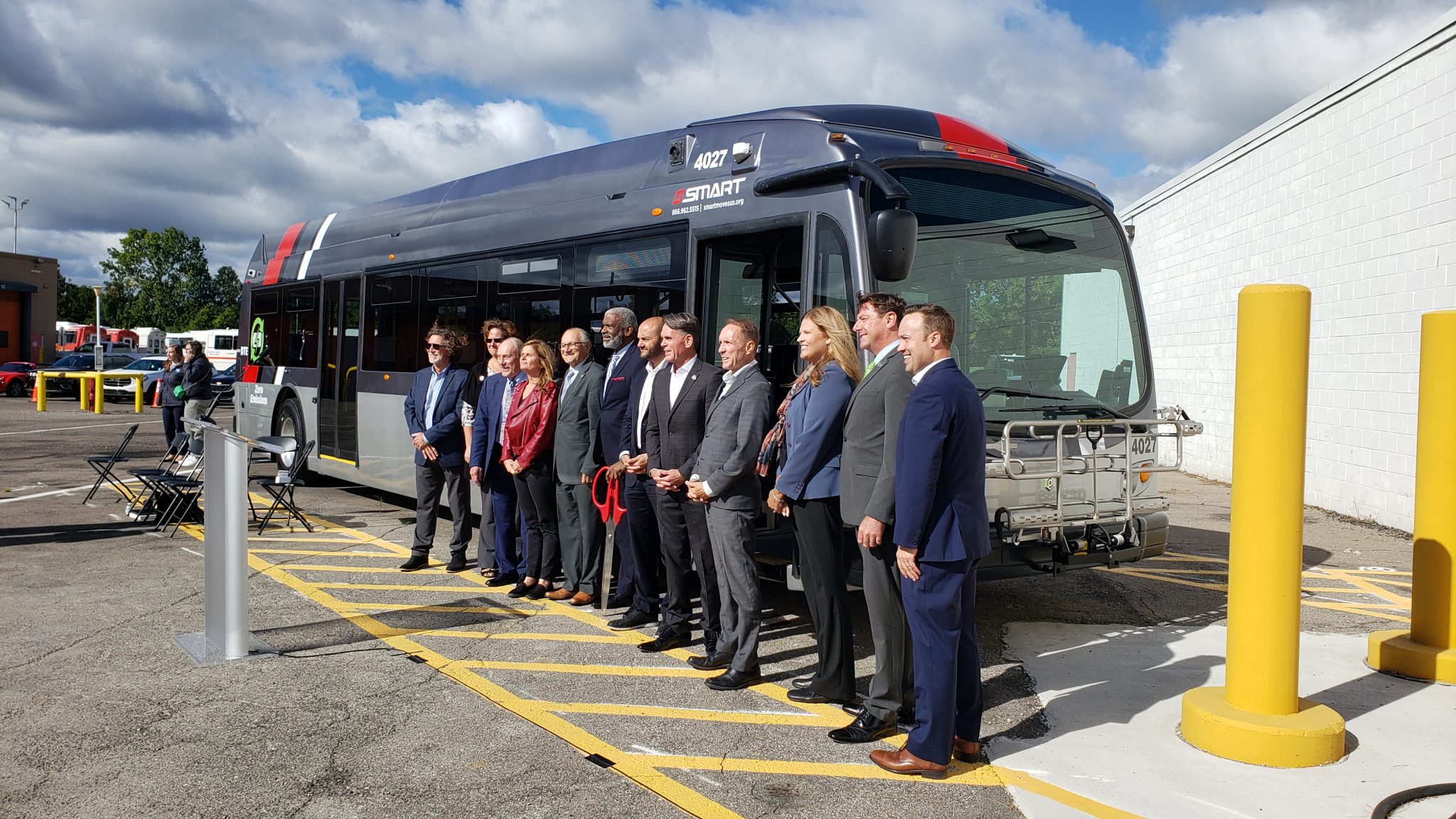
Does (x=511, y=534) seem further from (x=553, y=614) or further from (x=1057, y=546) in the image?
(x=1057, y=546)

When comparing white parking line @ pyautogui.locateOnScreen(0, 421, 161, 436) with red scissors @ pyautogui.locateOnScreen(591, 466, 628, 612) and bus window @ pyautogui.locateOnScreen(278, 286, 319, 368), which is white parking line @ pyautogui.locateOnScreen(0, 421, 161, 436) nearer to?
bus window @ pyautogui.locateOnScreen(278, 286, 319, 368)

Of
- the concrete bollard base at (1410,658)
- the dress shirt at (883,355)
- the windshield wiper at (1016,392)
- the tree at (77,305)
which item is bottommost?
the concrete bollard base at (1410,658)

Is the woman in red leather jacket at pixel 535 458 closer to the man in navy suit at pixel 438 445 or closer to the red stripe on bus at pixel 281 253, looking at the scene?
the man in navy suit at pixel 438 445

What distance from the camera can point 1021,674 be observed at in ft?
18.6

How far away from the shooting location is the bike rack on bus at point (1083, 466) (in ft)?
18.1

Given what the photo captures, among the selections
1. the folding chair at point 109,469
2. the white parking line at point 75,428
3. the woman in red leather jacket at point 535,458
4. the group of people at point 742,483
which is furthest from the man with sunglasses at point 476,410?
the white parking line at point 75,428

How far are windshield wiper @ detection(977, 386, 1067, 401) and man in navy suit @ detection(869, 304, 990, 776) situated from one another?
67.2 inches

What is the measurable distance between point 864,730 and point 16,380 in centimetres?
4070

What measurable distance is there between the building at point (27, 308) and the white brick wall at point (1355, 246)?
168 feet

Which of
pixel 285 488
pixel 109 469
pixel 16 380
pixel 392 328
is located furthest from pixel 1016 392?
pixel 16 380

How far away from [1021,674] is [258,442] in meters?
6.44

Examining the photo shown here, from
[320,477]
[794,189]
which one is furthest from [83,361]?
[794,189]

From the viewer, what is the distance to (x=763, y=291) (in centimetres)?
657

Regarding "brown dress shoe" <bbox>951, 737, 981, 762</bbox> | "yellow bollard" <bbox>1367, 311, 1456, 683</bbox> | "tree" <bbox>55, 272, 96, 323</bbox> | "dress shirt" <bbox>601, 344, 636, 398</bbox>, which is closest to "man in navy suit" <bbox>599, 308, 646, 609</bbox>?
"dress shirt" <bbox>601, 344, 636, 398</bbox>
